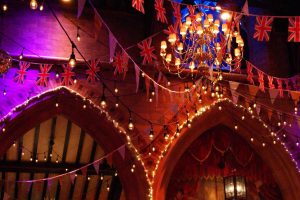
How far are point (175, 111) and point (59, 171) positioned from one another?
157 inches

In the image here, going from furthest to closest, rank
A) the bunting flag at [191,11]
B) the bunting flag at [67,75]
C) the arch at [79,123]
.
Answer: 1. the arch at [79,123]
2. the bunting flag at [67,75]
3. the bunting flag at [191,11]

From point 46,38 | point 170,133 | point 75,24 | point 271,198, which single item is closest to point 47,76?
point 46,38

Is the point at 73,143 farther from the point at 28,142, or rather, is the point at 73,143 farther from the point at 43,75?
the point at 43,75

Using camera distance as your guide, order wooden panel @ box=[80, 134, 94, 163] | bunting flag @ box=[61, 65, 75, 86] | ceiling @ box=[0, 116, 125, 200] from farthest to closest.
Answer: wooden panel @ box=[80, 134, 94, 163] < ceiling @ box=[0, 116, 125, 200] < bunting flag @ box=[61, 65, 75, 86]

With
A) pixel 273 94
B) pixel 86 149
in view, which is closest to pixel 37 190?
pixel 86 149

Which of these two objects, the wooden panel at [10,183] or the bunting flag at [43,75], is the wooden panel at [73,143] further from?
the bunting flag at [43,75]

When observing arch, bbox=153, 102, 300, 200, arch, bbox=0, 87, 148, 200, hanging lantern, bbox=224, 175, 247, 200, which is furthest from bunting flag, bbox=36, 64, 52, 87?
hanging lantern, bbox=224, 175, 247, 200

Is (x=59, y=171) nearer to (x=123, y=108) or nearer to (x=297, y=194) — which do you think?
A: (x=123, y=108)

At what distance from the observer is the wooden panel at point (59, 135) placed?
1007cm

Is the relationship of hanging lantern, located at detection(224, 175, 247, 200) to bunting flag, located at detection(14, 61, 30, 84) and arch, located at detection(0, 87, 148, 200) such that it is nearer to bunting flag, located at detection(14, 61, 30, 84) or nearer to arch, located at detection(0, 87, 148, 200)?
arch, located at detection(0, 87, 148, 200)

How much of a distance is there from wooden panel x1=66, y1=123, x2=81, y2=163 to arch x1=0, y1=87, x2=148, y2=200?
2073mm

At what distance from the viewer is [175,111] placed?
872 cm

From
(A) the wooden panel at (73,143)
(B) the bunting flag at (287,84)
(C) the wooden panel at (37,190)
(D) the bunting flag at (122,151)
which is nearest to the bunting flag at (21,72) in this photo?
(D) the bunting flag at (122,151)

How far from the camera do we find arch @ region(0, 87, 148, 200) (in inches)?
311
